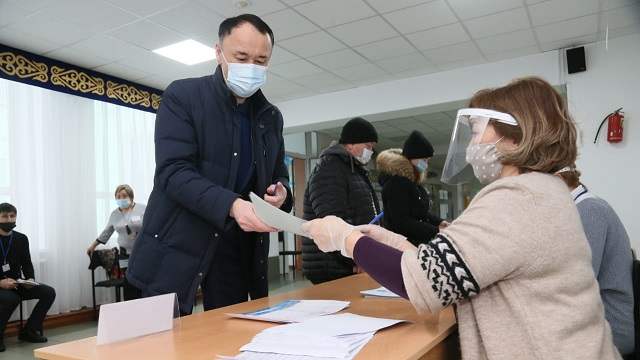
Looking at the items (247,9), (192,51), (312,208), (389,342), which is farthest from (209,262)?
(192,51)

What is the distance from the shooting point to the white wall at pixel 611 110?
197 inches

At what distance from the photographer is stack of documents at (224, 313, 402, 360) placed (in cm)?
78

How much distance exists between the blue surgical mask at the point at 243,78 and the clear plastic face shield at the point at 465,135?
0.69 metres

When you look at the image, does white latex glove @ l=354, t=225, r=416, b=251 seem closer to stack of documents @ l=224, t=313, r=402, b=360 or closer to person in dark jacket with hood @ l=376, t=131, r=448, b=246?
stack of documents @ l=224, t=313, r=402, b=360

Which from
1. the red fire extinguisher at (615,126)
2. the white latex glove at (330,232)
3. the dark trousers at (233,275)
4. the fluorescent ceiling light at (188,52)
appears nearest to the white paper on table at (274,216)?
the white latex glove at (330,232)

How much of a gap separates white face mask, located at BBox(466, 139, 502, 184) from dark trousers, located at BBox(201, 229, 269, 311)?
724mm

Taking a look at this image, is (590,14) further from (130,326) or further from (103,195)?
(103,195)

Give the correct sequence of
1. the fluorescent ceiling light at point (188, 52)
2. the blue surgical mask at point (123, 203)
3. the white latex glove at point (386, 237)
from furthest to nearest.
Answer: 1. the blue surgical mask at point (123, 203)
2. the fluorescent ceiling light at point (188, 52)
3. the white latex glove at point (386, 237)

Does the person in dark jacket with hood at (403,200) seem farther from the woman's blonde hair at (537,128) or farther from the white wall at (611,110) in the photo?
the white wall at (611,110)

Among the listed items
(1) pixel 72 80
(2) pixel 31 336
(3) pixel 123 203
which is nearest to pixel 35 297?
(2) pixel 31 336

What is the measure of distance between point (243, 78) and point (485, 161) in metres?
0.82

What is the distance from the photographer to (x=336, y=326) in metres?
0.95

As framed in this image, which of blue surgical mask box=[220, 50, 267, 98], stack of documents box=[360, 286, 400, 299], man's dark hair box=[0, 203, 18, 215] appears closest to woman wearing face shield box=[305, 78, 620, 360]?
stack of documents box=[360, 286, 400, 299]

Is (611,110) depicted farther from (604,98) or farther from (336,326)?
(336,326)
